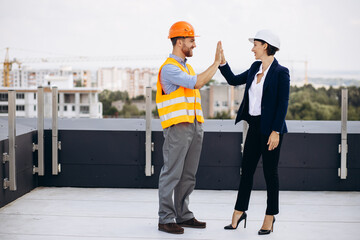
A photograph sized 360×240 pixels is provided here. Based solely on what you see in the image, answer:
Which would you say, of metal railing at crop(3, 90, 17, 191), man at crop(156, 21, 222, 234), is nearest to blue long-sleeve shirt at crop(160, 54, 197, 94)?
man at crop(156, 21, 222, 234)

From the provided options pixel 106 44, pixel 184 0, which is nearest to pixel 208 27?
pixel 184 0

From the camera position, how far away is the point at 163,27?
114812 millimetres

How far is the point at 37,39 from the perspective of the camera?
114062 mm

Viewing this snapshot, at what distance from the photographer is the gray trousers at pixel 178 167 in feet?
11.9

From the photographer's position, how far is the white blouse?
3586 mm

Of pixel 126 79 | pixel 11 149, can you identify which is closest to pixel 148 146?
pixel 11 149

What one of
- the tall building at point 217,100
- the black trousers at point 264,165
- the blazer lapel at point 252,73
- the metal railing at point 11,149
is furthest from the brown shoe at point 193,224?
the tall building at point 217,100

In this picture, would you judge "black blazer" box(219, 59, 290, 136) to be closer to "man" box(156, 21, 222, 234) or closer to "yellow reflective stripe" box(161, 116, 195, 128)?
"man" box(156, 21, 222, 234)

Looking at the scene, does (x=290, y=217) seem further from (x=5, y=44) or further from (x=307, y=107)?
(x=5, y=44)

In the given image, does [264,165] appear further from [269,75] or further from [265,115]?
[269,75]

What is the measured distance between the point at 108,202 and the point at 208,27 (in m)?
117

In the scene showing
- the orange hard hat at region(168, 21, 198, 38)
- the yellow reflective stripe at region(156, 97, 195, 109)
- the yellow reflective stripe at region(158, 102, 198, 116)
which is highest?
the orange hard hat at region(168, 21, 198, 38)

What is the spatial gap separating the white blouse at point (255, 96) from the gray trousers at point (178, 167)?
0.39 meters

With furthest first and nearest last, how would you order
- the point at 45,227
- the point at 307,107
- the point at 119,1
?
the point at 119,1
the point at 307,107
the point at 45,227
